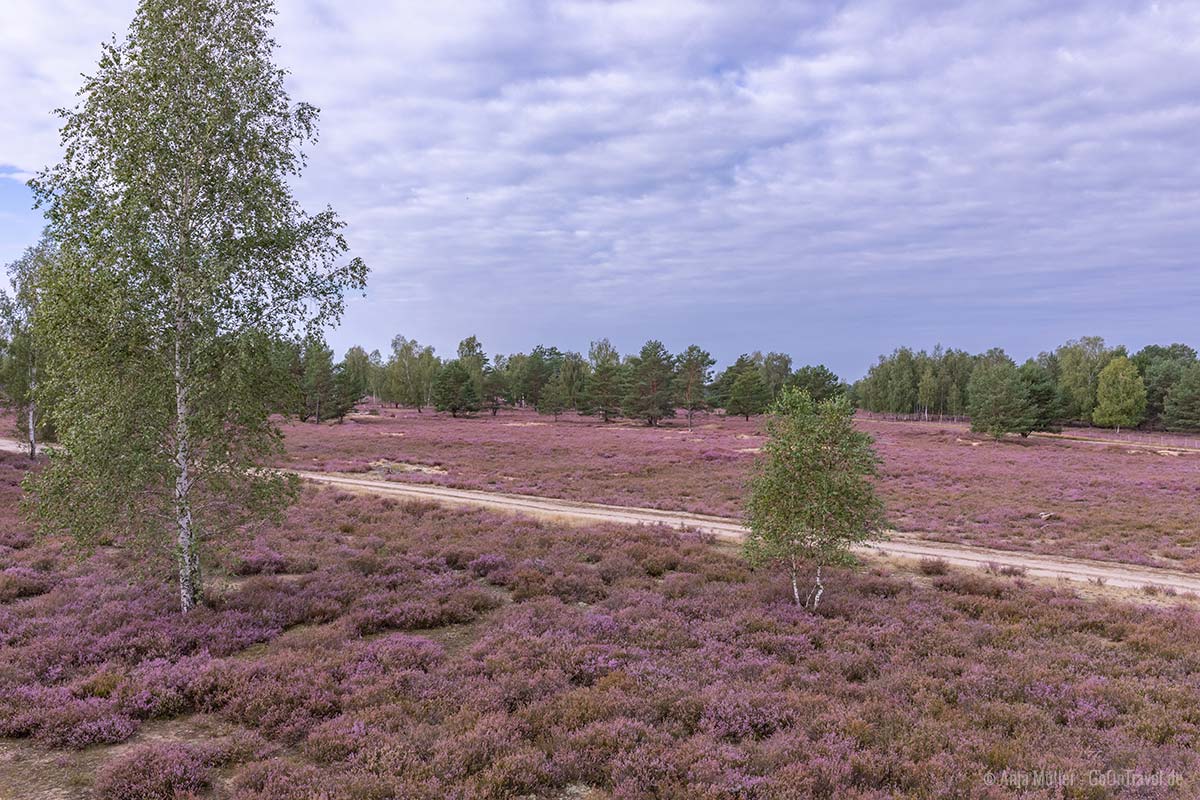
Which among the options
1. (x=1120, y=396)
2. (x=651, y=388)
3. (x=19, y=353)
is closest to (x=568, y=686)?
(x=19, y=353)

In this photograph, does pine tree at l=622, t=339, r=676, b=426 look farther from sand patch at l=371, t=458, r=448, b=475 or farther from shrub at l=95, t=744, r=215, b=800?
shrub at l=95, t=744, r=215, b=800

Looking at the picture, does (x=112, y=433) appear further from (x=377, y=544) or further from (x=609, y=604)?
(x=609, y=604)

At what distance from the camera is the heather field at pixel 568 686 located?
24.6ft

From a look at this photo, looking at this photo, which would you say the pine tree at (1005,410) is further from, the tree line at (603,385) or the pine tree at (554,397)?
the pine tree at (554,397)

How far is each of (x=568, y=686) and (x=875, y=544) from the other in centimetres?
1677

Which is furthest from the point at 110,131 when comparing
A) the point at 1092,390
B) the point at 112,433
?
the point at 1092,390

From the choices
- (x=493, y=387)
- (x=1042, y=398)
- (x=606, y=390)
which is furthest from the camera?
(x=493, y=387)

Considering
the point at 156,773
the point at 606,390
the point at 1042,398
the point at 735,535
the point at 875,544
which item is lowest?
the point at 875,544

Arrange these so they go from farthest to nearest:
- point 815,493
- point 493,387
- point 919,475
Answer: point 493,387
point 919,475
point 815,493

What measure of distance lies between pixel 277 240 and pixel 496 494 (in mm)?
21005

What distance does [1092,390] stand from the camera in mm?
95375

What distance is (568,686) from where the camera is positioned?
33.1ft

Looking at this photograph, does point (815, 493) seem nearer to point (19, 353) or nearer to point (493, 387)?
point (19, 353)

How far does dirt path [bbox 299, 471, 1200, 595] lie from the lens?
18.4 m
